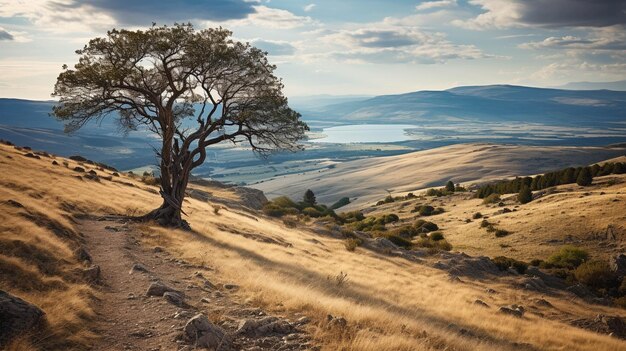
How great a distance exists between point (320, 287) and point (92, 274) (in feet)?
30.3

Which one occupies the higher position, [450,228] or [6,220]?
[6,220]

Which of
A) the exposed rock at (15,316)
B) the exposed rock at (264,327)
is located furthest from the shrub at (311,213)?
the exposed rock at (15,316)

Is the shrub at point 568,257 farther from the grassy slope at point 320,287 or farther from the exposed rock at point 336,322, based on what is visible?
the exposed rock at point 336,322

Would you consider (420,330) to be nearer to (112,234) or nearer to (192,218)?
(112,234)

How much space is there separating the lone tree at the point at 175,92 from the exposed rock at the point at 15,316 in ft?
58.6

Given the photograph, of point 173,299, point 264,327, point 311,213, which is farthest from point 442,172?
point 264,327

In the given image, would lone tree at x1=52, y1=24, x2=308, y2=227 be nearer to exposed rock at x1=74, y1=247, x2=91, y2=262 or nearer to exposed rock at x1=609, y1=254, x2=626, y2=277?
exposed rock at x1=74, y1=247, x2=91, y2=262

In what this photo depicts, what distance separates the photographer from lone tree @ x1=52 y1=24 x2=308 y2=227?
79.2ft

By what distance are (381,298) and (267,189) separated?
15639cm

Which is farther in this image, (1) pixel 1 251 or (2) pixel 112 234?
(2) pixel 112 234

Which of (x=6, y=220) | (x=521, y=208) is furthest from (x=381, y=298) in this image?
(x=521, y=208)

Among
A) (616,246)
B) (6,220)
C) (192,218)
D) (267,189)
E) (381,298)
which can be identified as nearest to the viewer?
(6,220)

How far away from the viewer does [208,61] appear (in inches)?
1001

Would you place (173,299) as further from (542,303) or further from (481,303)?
(542,303)
